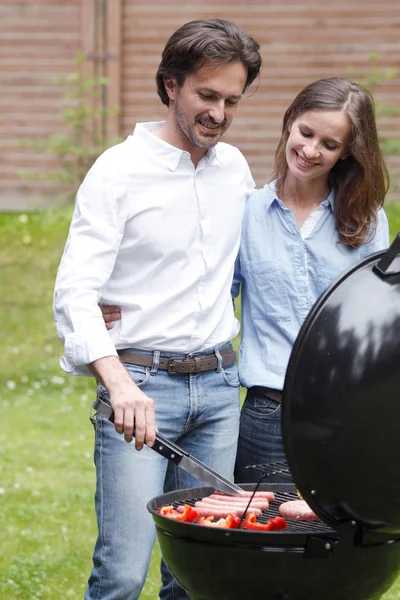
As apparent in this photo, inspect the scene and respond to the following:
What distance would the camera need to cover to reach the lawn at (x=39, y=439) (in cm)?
494

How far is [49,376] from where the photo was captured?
8.55 meters

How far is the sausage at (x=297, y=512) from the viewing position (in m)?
2.81

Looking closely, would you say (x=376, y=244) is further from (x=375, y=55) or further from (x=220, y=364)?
(x=375, y=55)

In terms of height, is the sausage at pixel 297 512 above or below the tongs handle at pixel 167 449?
below

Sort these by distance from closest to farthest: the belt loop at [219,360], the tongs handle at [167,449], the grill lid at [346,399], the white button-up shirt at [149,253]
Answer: the grill lid at [346,399], the tongs handle at [167,449], the white button-up shirt at [149,253], the belt loop at [219,360]

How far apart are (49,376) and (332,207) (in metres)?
5.42

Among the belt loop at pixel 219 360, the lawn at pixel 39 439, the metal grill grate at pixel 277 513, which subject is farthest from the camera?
the lawn at pixel 39 439

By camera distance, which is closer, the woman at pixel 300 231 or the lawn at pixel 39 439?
the woman at pixel 300 231

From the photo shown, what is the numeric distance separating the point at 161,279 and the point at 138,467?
55 cm

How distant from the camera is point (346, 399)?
2389 mm

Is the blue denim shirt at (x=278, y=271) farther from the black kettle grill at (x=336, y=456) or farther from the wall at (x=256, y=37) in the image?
the wall at (x=256, y=37)

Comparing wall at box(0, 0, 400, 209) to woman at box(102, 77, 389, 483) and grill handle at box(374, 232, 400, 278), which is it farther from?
grill handle at box(374, 232, 400, 278)

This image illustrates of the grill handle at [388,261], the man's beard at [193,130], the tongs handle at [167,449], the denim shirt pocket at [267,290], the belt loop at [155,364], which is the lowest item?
the tongs handle at [167,449]

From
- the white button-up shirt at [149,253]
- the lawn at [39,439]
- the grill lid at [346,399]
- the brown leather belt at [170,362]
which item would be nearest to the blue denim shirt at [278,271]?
the white button-up shirt at [149,253]
